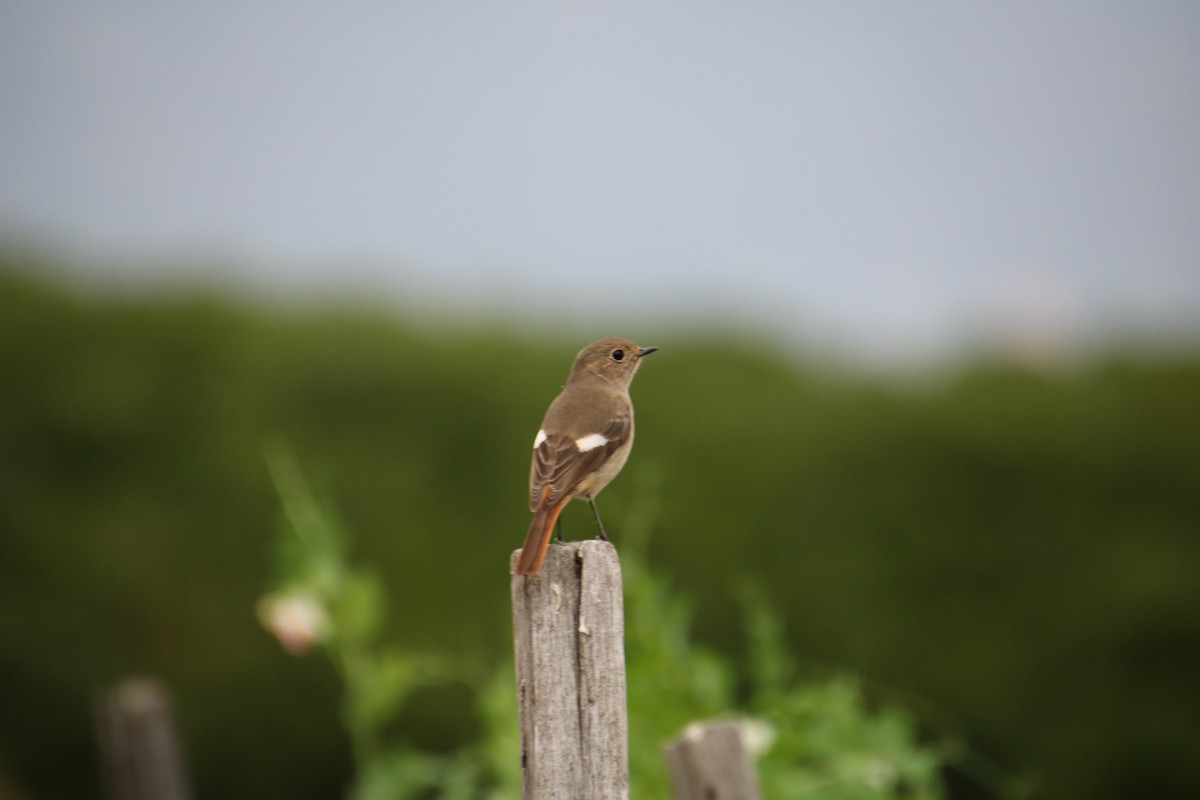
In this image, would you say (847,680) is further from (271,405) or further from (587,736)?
(271,405)

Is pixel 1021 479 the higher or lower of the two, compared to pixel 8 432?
lower

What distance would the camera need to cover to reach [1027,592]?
261 inches

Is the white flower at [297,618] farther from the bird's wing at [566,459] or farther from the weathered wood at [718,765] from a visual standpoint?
the weathered wood at [718,765]

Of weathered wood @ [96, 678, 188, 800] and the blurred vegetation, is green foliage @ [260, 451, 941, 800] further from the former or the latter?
the blurred vegetation

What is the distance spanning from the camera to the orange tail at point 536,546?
261cm

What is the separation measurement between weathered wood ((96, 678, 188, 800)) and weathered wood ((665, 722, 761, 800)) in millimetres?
2129

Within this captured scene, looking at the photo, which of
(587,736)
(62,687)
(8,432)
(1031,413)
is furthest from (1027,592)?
(8,432)

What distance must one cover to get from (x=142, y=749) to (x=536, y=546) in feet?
7.38

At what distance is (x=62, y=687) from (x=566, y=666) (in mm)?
5624

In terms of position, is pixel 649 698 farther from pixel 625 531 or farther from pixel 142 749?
Result: pixel 625 531

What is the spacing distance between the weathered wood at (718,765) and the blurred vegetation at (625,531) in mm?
3130

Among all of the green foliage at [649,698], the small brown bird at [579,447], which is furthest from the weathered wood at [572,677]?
the green foliage at [649,698]

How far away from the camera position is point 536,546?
2.71 metres

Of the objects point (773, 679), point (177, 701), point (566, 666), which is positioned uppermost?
point (566, 666)
